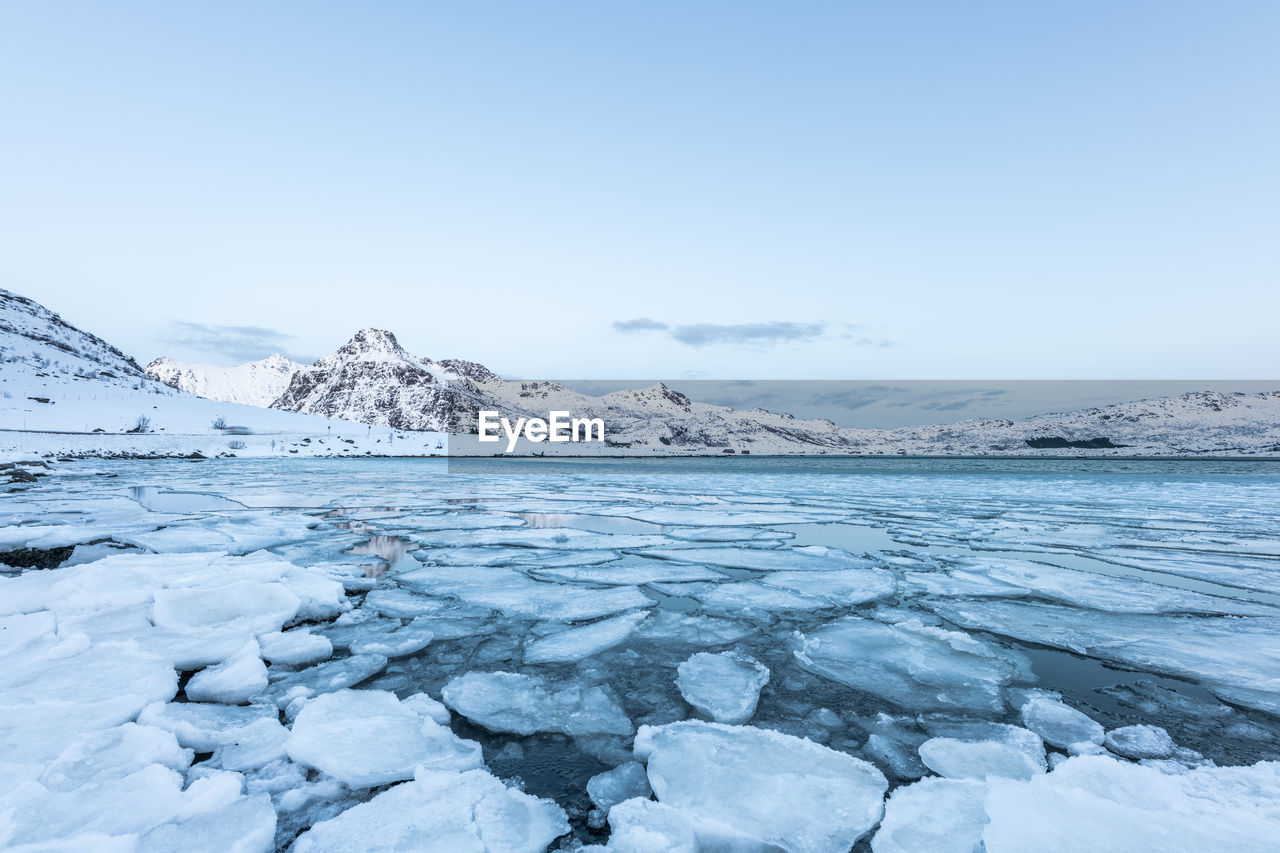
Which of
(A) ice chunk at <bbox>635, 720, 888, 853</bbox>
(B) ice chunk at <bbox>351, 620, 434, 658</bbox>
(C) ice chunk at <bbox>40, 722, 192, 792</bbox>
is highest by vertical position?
(C) ice chunk at <bbox>40, 722, 192, 792</bbox>

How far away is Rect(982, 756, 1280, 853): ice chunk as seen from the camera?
1.36m

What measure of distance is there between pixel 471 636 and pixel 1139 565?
525cm

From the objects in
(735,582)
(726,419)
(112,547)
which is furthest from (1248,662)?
(726,419)

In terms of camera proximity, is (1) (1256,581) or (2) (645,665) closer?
(2) (645,665)

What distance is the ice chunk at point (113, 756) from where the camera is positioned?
1522 millimetres

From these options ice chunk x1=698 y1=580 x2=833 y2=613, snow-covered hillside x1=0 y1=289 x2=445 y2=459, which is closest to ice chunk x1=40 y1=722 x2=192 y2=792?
ice chunk x1=698 y1=580 x2=833 y2=613

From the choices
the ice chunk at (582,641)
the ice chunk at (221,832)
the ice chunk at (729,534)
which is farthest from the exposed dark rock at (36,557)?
the ice chunk at (729,534)

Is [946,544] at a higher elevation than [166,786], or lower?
lower

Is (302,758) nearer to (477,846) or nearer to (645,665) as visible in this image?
(477,846)

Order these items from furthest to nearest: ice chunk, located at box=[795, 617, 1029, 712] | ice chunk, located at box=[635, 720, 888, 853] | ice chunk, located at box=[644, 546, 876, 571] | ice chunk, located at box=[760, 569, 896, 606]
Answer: ice chunk, located at box=[644, 546, 876, 571]
ice chunk, located at box=[760, 569, 896, 606]
ice chunk, located at box=[795, 617, 1029, 712]
ice chunk, located at box=[635, 720, 888, 853]

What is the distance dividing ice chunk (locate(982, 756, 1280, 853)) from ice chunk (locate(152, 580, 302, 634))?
3.12 meters

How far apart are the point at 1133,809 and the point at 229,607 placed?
3.77m

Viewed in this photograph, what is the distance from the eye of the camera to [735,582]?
13.5 ft

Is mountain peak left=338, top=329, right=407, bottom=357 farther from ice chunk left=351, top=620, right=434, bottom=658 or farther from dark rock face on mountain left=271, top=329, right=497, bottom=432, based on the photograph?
ice chunk left=351, top=620, right=434, bottom=658
